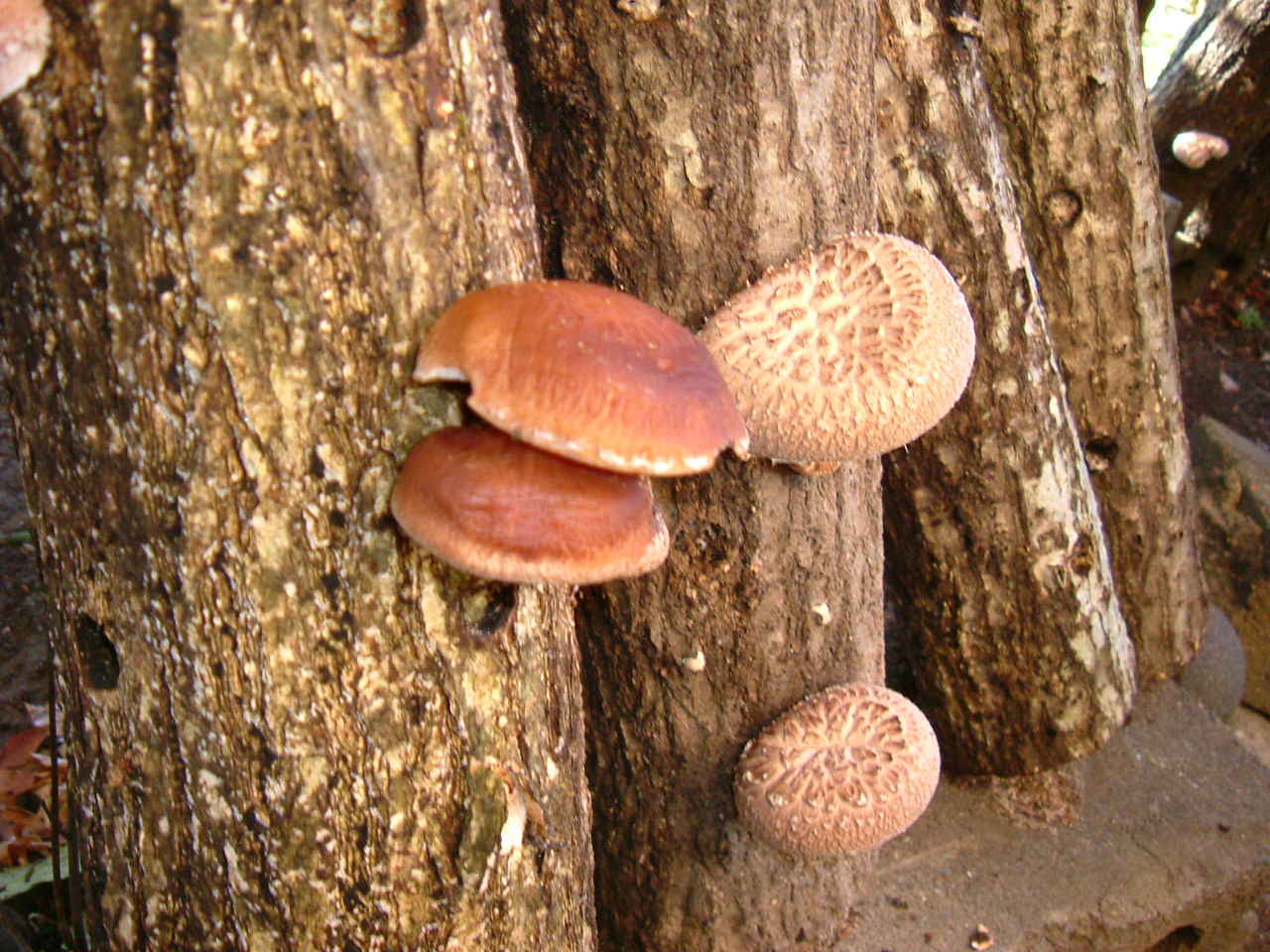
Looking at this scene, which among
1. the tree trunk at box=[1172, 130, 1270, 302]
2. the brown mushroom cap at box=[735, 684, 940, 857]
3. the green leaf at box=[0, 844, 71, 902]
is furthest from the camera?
the tree trunk at box=[1172, 130, 1270, 302]

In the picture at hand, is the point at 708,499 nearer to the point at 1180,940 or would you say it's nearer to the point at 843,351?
the point at 843,351

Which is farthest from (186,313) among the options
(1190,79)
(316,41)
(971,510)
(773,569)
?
(1190,79)

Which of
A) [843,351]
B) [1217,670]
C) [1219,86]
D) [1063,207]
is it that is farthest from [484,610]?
[1219,86]

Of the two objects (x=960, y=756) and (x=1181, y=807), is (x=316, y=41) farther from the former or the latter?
(x=1181, y=807)

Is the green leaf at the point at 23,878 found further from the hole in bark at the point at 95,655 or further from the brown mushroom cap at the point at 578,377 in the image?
the brown mushroom cap at the point at 578,377

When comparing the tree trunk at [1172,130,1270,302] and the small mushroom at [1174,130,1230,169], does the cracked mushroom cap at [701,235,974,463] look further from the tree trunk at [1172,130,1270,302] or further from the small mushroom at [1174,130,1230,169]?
the tree trunk at [1172,130,1270,302]

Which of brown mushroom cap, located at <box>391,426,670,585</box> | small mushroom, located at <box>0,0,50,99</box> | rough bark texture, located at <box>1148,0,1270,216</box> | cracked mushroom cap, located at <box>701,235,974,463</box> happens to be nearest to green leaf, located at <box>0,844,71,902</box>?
brown mushroom cap, located at <box>391,426,670,585</box>

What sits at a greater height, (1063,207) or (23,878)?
(1063,207)

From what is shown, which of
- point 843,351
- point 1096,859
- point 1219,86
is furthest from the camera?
point 1219,86
